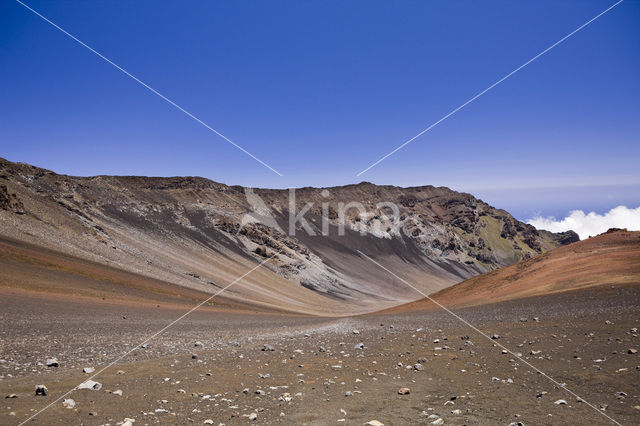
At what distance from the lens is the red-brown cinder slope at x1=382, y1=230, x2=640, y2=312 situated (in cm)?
2400

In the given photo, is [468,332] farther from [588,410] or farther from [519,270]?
[519,270]

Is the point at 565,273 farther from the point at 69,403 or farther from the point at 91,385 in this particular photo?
the point at 69,403

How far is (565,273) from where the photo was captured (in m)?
27.7

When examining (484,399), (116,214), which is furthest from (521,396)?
(116,214)

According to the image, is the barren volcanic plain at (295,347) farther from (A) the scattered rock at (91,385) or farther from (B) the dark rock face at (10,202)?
(B) the dark rock face at (10,202)

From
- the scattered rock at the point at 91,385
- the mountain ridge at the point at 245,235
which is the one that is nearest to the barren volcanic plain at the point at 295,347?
the scattered rock at the point at 91,385

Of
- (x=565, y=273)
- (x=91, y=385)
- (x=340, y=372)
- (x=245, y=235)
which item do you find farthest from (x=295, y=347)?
(x=245, y=235)

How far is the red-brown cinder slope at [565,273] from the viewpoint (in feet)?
78.8

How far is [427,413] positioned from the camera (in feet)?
23.7

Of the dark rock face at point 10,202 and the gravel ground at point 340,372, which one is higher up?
the dark rock face at point 10,202

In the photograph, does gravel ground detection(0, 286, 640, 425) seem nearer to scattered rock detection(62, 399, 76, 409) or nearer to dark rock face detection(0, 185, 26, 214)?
scattered rock detection(62, 399, 76, 409)

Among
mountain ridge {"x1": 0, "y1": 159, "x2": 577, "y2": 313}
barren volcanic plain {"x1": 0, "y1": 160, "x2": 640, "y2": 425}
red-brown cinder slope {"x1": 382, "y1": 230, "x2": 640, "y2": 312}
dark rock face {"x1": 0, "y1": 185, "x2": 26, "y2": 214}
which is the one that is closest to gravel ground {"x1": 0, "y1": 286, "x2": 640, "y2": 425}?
barren volcanic plain {"x1": 0, "y1": 160, "x2": 640, "y2": 425}

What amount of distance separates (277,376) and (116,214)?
67726mm

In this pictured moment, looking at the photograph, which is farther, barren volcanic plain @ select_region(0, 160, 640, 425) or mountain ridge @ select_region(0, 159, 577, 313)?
mountain ridge @ select_region(0, 159, 577, 313)
